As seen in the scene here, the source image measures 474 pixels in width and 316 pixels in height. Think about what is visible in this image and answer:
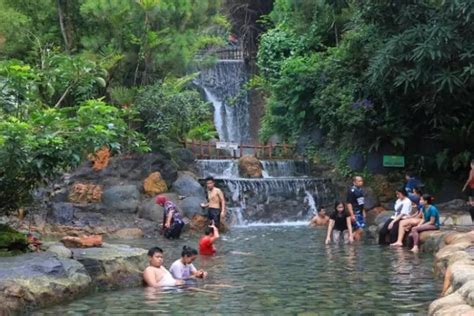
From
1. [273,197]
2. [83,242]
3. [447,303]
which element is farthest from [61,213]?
[447,303]

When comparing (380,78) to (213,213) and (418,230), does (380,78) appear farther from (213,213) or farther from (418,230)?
(418,230)

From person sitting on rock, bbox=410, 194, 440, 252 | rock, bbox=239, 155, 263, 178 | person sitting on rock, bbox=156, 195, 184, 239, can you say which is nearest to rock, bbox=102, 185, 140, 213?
person sitting on rock, bbox=156, 195, 184, 239

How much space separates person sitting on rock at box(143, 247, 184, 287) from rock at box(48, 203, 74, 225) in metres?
9.70

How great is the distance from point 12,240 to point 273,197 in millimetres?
13720

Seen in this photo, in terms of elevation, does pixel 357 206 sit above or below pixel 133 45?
below

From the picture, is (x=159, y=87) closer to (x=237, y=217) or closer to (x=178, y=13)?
(x=178, y=13)

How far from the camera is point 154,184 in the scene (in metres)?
22.1

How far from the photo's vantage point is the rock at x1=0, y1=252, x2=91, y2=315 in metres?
8.70

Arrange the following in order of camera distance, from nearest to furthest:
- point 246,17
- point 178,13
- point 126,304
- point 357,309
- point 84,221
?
point 357,309, point 126,304, point 84,221, point 178,13, point 246,17

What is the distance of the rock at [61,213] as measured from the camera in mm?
20219

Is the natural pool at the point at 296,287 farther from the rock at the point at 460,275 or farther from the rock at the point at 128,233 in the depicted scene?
the rock at the point at 128,233

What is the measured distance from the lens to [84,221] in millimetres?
20281

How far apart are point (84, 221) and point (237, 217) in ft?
16.0

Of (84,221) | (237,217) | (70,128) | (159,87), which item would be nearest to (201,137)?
(159,87)
